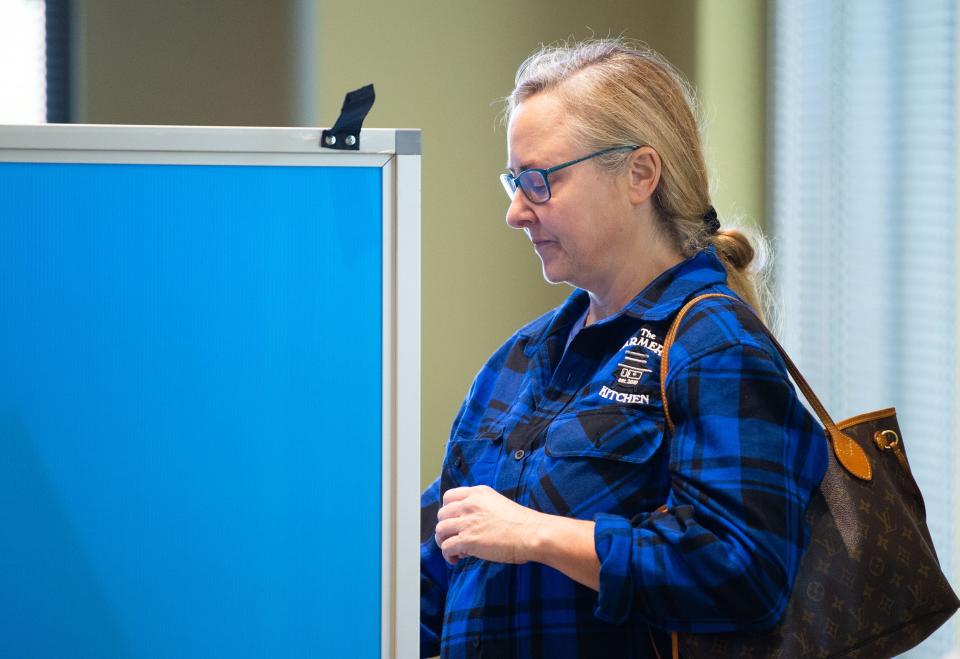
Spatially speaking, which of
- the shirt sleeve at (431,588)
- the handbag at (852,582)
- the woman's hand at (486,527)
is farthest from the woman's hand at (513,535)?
the shirt sleeve at (431,588)

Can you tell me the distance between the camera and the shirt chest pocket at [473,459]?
1117mm

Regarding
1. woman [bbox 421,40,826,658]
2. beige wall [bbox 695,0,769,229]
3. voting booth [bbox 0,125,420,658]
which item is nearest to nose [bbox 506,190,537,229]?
woman [bbox 421,40,826,658]

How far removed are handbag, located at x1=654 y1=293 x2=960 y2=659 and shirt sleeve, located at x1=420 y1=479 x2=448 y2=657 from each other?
13.5 inches

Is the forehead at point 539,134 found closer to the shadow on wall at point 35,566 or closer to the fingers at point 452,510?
the fingers at point 452,510

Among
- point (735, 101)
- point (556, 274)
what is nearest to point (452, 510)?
point (556, 274)

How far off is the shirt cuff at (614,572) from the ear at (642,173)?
14.4 inches

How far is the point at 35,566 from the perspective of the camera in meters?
0.77

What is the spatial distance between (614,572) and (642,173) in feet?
1.42

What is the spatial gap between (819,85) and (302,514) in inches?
63.1

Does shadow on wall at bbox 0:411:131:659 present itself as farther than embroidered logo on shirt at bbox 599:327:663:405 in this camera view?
No

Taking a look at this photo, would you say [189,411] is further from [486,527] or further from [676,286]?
[676,286]

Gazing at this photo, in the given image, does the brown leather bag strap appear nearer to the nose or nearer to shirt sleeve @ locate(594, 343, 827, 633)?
shirt sleeve @ locate(594, 343, 827, 633)

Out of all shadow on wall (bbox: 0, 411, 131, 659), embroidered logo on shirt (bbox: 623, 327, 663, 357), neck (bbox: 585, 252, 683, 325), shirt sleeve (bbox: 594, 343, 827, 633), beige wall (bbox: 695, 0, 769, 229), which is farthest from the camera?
beige wall (bbox: 695, 0, 769, 229)

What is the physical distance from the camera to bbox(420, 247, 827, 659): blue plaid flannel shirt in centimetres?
91
